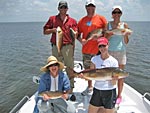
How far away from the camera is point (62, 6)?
579 centimetres

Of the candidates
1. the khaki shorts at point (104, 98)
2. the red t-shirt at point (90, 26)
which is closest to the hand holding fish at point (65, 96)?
the khaki shorts at point (104, 98)

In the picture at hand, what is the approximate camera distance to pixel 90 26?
585 centimetres

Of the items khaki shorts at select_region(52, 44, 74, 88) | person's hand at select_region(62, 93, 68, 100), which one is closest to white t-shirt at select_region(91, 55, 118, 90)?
person's hand at select_region(62, 93, 68, 100)

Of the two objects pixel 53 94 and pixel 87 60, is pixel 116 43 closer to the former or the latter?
pixel 87 60

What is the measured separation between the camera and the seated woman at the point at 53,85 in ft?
15.8

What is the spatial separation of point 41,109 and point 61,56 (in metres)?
1.76

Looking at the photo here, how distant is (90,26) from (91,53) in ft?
2.26

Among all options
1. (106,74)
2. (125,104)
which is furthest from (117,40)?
(125,104)

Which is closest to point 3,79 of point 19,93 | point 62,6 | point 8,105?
point 19,93

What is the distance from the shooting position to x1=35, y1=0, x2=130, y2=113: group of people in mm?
4508

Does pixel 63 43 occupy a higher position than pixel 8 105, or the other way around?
pixel 63 43

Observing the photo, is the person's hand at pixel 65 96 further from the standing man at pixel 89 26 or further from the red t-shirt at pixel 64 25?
the red t-shirt at pixel 64 25

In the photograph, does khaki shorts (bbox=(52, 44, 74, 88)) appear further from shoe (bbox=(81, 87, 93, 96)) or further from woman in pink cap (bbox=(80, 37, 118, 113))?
woman in pink cap (bbox=(80, 37, 118, 113))

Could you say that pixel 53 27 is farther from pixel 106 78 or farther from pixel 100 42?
pixel 106 78
